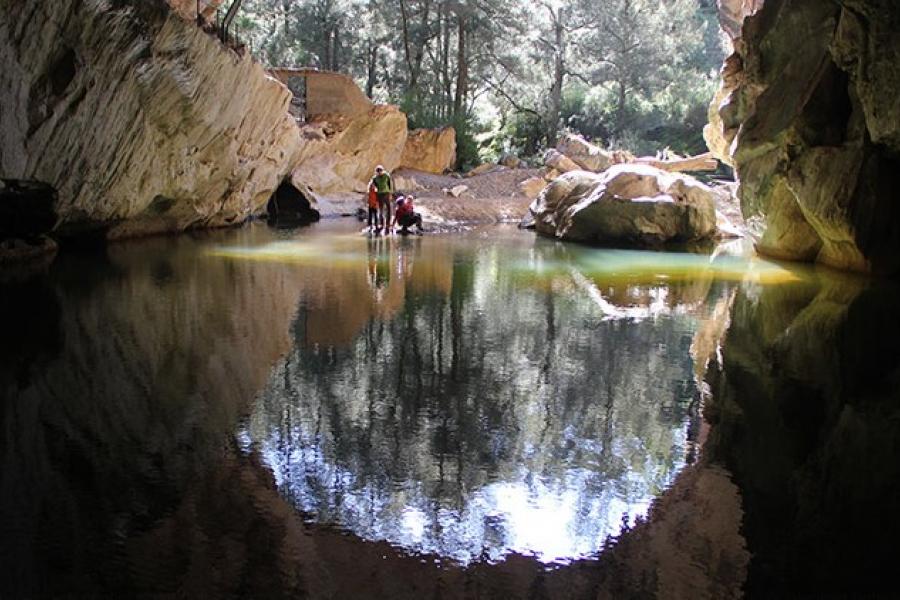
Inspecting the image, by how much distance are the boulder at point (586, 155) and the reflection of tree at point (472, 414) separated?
22.6 meters

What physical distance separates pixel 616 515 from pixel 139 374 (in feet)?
13.7

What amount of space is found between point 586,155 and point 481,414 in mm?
26600

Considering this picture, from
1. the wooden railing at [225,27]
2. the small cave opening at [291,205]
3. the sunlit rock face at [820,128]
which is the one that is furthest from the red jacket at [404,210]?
the sunlit rock face at [820,128]

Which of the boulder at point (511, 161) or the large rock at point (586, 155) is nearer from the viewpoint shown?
the large rock at point (586, 155)

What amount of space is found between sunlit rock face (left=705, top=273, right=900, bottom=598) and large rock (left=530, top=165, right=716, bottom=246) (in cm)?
952

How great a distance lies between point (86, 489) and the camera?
4371mm

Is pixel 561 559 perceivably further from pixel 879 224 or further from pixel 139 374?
pixel 879 224

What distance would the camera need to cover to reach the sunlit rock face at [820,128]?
1131 cm

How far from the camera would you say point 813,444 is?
17.9ft

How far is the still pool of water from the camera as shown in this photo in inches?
148

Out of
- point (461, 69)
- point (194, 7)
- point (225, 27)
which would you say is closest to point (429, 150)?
point (461, 69)

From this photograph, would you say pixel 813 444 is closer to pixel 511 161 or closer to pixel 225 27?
pixel 225 27

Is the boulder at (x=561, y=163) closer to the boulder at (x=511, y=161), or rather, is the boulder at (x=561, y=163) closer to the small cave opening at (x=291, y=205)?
the boulder at (x=511, y=161)

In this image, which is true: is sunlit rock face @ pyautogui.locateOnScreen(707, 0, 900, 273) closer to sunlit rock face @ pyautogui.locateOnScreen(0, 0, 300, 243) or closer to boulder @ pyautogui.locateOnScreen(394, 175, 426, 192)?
sunlit rock face @ pyautogui.locateOnScreen(0, 0, 300, 243)
